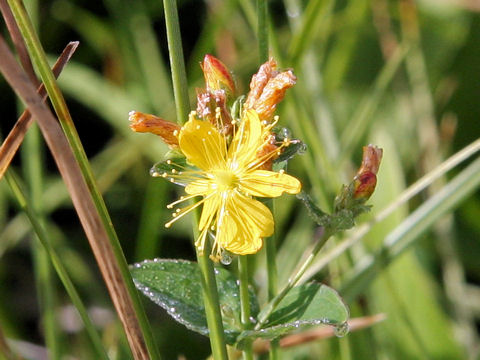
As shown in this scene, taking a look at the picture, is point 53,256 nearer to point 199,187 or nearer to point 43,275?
point 199,187

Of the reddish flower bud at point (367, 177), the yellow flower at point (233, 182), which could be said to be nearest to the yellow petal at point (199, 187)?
the yellow flower at point (233, 182)

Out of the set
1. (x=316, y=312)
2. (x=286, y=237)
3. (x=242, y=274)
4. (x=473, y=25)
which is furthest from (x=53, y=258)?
(x=473, y=25)

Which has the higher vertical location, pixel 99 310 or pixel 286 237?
pixel 286 237

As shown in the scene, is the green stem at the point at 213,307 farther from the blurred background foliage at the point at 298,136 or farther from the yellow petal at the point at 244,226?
the blurred background foliage at the point at 298,136

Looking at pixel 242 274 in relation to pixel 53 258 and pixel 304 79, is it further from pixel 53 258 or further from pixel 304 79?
pixel 304 79

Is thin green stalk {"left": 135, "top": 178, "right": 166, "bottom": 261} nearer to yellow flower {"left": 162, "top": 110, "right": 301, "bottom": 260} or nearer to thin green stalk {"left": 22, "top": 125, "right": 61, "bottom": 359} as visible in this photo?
thin green stalk {"left": 22, "top": 125, "right": 61, "bottom": 359}

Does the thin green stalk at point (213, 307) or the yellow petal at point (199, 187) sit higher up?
the yellow petal at point (199, 187)

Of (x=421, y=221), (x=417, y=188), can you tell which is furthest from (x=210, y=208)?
(x=421, y=221)
